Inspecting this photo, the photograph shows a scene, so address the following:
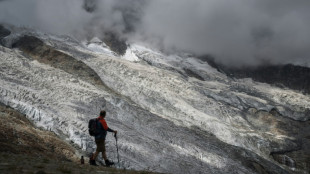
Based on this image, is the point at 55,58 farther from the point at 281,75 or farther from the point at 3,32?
the point at 281,75

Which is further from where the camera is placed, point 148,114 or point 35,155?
point 148,114

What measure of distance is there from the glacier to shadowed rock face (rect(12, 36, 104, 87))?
2.32 feet

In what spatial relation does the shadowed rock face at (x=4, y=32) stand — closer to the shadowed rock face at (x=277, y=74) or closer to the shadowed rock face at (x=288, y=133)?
the shadowed rock face at (x=288, y=133)

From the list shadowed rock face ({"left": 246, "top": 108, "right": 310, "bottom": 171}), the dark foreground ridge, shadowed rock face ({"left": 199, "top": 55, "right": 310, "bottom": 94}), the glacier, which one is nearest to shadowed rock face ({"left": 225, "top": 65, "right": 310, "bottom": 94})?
shadowed rock face ({"left": 199, "top": 55, "right": 310, "bottom": 94})

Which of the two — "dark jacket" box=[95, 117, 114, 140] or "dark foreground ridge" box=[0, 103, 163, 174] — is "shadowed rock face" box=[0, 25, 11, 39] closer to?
"dark foreground ridge" box=[0, 103, 163, 174]

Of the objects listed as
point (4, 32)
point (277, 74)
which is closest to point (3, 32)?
point (4, 32)

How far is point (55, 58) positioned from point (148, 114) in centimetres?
3289

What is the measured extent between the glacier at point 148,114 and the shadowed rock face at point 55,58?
71 centimetres

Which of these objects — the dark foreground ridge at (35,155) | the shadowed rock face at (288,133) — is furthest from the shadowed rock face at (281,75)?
the dark foreground ridge at (35,155)

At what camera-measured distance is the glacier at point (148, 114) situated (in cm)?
A: 4441

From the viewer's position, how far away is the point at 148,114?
198 feet

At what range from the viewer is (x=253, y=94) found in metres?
124

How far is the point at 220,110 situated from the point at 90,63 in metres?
32.4

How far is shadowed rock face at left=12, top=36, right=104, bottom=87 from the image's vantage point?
75.8 meters
